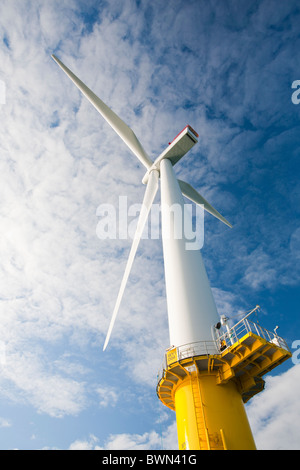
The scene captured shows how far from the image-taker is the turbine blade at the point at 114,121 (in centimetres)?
3944

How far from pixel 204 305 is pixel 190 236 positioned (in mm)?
7047

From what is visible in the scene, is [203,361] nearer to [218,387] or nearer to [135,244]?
[218,387]

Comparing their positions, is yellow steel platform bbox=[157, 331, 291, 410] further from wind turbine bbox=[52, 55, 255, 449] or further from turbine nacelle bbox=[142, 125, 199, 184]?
turbine nacelle bbox=[142, 125, 199, 184]

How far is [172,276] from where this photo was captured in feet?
81.7

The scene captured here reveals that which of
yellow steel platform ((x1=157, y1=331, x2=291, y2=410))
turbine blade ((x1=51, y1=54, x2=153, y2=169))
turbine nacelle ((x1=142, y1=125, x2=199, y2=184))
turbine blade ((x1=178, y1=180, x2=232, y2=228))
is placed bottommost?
yellow steel platform ((x1=157, y1=331, x2=291, y2=410))

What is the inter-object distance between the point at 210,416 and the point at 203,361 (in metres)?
3.12

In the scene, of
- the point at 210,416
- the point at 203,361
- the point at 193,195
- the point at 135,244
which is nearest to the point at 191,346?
the point at 203,361

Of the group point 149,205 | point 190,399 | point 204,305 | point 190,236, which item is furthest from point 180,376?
point 149,205

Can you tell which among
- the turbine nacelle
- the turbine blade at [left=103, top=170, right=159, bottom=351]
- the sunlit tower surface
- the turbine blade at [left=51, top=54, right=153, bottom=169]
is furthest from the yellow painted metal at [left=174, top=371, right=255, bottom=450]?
the turbine blade at [left=51, top=54, right=153, bottom=169]

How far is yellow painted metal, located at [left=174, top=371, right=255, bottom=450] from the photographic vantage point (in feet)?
55.4

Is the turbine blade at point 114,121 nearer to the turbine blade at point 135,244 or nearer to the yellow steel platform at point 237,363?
the turbine blade at point 135,244

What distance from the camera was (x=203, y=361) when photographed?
1952 centimetres
